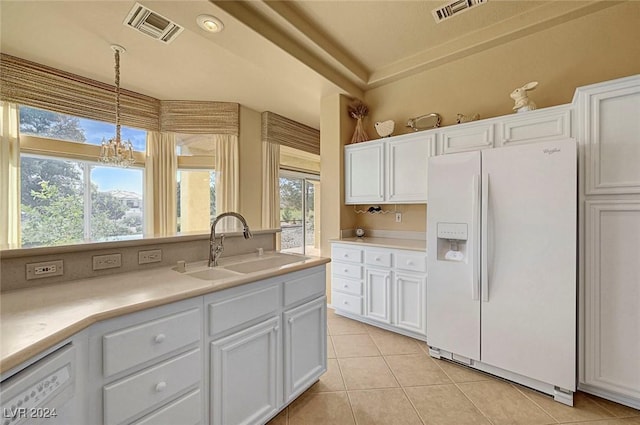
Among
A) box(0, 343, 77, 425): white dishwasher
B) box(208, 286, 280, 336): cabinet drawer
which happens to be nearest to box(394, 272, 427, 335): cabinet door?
box(208, 286, 280, 336): cabinet drawer

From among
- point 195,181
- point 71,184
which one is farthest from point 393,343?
point 71,184

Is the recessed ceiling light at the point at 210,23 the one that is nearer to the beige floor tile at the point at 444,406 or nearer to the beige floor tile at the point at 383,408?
the beige floor tile at the point at 383,408

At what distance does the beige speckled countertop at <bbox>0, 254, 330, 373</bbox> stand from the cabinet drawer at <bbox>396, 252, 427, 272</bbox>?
5.18 feet

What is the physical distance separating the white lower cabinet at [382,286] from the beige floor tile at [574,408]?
2.97 ft

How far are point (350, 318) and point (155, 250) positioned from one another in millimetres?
2411

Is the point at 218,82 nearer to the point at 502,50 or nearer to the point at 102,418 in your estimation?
the point at 502,50

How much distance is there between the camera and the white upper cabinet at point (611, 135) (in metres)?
1.68

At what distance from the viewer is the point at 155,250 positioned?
5.33 ft

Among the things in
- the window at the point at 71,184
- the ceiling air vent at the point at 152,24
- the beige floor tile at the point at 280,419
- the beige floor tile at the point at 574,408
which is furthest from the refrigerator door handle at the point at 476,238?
the window at the point at 71,184

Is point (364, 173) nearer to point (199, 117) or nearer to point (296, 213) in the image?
point (296, 213)

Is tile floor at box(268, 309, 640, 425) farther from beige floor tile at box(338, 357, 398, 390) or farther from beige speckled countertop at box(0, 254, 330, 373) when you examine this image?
beige speckled countertop at box(0, 254, 330, 373)

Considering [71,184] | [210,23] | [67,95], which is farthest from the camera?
[71,184]

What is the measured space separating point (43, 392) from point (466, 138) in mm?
3159

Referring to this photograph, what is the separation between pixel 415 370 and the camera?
2.21m
